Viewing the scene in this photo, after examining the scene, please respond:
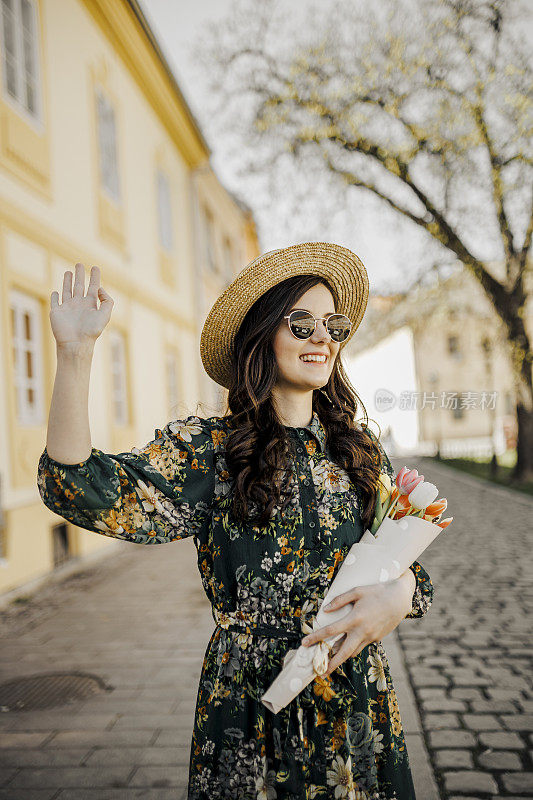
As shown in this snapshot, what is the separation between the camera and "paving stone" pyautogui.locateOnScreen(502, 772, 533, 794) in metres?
3.01

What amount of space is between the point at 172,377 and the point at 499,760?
1157cm

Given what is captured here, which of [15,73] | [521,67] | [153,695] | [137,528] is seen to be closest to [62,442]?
[137,528]

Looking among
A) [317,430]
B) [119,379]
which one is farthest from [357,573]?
[119,379]

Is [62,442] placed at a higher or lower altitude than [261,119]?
lower

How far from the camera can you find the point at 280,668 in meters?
1.72

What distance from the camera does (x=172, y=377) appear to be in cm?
1426

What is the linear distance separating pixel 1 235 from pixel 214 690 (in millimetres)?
6407

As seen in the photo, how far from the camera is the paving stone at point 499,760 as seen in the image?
3236 millimetres

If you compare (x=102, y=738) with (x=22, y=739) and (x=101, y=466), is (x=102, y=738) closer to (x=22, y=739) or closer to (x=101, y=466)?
(x=22, y=739)

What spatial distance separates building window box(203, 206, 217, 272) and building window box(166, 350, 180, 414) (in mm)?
4619

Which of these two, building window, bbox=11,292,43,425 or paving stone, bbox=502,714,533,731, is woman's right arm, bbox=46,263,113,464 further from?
building window, bbox=11,292,43,425

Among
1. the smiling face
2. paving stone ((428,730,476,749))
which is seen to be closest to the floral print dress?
the smiling face

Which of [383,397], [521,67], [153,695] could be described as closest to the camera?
[153,695]

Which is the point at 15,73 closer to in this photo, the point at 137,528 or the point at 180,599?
the point at 180,599
